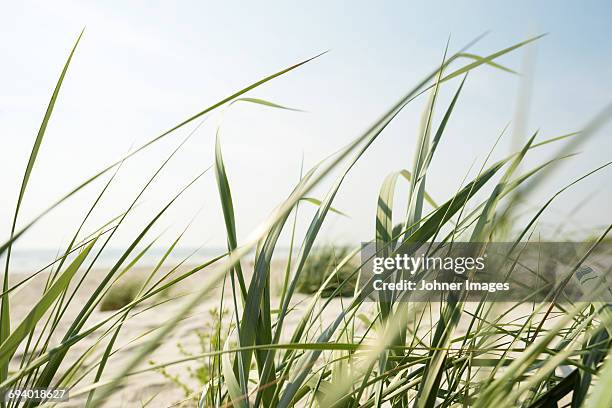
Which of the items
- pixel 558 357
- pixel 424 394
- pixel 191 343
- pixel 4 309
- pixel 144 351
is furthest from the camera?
pixel 191 343

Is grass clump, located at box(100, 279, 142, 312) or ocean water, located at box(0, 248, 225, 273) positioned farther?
ocean water, located at box(0, 248, 225, 273)

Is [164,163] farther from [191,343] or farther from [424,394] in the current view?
[191,343]

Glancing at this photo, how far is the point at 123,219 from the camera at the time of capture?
2.56 feet

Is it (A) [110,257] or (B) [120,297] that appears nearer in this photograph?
(B) [120,297]

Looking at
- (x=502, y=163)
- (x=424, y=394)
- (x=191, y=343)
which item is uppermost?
(x=191, y=343)

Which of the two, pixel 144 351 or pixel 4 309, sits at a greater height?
pixel 4 309

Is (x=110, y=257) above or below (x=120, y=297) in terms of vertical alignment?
above

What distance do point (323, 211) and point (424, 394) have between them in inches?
9.0

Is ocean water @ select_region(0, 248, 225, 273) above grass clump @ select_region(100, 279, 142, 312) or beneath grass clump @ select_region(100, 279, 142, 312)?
above

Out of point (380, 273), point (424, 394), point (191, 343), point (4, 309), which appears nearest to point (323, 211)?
point (380, 273)

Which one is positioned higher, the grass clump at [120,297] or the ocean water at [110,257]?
the ocean water at [110,257]

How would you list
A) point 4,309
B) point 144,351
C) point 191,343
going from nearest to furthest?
1. point 144,351
2. point 4,309
3. point 191,343

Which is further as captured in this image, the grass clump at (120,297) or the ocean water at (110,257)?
the ocean water at (110,257)

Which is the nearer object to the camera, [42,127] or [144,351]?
[144,351]
